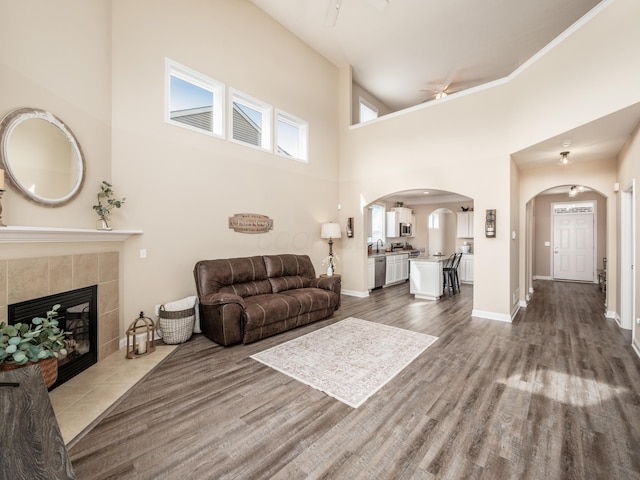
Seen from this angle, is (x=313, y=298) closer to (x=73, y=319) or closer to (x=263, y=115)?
(x=73, y=319)

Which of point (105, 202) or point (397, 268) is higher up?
point (105, 202)

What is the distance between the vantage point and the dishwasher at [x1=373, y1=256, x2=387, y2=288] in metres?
6.96

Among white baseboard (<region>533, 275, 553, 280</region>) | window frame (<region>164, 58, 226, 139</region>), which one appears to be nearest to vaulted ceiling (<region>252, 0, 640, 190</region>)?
window frame (<region>164, 58, 226, 139</region>)

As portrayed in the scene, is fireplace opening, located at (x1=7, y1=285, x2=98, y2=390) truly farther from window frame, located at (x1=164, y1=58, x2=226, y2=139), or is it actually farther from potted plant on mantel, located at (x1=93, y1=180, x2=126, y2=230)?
window frame, located at (x1=164, y1=58, x2=226, y2=139)

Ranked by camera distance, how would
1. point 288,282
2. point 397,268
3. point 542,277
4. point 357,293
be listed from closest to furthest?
point 288,282 → point 357,293 → point 397,268 → point 542,277

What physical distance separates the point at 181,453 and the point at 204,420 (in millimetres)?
320

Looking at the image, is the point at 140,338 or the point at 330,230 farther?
the point at 330,230

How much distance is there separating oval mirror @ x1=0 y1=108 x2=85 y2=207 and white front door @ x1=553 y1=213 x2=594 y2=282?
36.5ft

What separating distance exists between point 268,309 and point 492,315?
3.56 meters

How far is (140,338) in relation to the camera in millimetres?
3268

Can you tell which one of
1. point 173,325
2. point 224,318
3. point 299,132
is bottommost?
point 173,325

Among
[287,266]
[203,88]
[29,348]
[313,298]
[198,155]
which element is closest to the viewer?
[29,348]

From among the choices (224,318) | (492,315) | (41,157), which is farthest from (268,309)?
(492,315)

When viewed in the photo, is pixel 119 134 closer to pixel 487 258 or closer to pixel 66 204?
pixel 66 204
